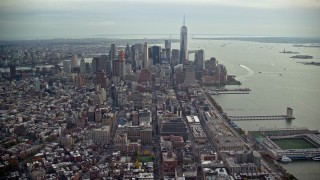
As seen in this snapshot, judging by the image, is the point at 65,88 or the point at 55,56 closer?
the point at 65,88

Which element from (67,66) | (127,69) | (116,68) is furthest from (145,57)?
(67,66)

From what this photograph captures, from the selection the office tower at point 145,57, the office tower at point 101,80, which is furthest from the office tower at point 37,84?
the office tower at point 145,57

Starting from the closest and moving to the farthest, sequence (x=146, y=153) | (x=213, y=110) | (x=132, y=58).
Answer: (x=146, y=153) < (x=213, y=110) < (x=132, y=58)

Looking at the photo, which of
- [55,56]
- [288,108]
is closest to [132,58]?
[55,56]

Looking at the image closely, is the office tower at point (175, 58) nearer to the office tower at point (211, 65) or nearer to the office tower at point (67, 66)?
the office tower at point (211, 65)

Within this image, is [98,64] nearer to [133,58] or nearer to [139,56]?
[133,58]

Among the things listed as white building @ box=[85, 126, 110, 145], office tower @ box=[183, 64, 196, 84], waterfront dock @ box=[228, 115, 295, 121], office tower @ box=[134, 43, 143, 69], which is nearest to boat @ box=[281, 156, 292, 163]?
waterfront dock @ box=[228, 115, 295, 121]

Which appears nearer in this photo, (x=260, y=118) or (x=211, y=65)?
(x=260, y=118)

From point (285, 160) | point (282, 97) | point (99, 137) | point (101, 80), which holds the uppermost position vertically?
point (101, 80)

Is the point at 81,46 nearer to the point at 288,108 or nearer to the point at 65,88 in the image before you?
the point at 65,88
